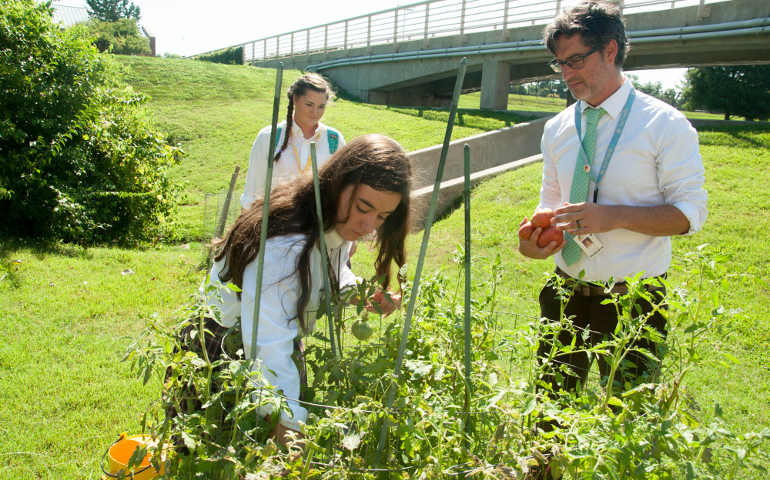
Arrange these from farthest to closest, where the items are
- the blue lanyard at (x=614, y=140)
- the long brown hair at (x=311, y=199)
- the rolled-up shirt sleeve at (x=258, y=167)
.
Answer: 1. the rolled-up shirt sleeve at (x=258, y=167)
2. the blue lanyard at (x=614, y=140)
3. the long brown hair at (x=311, y=199)

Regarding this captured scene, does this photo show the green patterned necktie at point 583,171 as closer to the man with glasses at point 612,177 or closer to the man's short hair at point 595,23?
the man with glasses at point 612,177

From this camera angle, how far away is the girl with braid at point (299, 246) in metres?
1.46

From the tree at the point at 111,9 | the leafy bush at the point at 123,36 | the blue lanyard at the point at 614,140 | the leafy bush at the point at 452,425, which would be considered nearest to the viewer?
the leafy bush at the point at 452,425

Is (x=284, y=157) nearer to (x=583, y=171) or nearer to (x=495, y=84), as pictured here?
(x=583, y=171)

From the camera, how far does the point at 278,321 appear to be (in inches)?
58.7

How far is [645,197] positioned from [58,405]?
3.20 metres

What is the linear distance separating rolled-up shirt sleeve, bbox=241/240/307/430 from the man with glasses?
0.96m

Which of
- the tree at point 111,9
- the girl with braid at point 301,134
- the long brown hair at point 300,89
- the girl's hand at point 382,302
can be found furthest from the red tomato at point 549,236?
the tree at point 111,9

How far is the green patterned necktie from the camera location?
6.93ft

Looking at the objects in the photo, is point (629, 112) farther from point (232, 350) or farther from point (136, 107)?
point (136, 107)

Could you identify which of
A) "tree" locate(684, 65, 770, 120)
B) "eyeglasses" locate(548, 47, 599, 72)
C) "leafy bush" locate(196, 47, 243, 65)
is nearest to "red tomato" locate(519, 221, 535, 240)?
"eyeglasses" locate(548, 47, 599, 72)

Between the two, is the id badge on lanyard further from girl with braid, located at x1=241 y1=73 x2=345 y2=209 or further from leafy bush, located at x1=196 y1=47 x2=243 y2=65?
leafy bush, located at x1=196 y1=47 x2=243 y2=65

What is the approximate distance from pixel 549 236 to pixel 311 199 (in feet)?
3.21

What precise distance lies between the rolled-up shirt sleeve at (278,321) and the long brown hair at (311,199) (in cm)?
3
